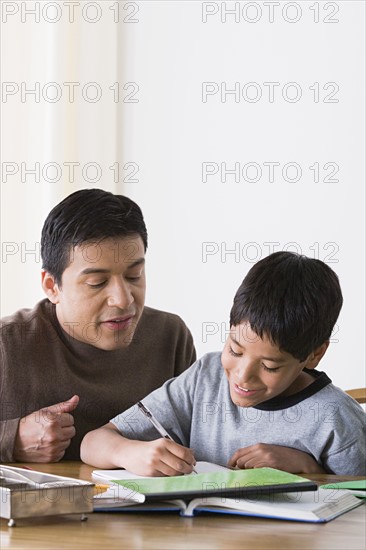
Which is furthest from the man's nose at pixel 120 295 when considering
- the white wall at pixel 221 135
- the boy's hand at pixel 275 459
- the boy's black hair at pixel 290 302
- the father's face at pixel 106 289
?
the white wall at pixel 221 135

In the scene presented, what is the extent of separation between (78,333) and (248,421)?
39cm

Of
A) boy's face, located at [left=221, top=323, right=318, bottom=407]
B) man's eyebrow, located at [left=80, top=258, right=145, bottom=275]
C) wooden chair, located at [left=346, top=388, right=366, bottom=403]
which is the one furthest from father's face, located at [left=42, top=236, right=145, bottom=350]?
wooden chair, located at [left=346, top=388, right=366, bottom=403]

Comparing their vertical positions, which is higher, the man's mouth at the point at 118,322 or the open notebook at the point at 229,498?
the man's mouth at the point at 118,322

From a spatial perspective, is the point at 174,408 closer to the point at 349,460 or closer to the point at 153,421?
the point at 153,421

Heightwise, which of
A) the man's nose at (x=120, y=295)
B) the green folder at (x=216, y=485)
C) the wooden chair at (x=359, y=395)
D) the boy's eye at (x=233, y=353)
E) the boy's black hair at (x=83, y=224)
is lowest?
the wooden chair at (x=359, y=395)

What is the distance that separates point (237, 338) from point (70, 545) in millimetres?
588

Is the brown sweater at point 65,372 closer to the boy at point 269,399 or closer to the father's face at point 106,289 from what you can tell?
the father's face at point 106,289

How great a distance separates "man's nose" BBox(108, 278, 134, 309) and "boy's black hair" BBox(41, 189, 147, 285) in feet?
0.28

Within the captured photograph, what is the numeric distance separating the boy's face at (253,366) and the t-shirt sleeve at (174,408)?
0.39 ft

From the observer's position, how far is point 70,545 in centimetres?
88

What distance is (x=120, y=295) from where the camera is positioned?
1.62m

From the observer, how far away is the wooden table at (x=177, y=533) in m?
0.89

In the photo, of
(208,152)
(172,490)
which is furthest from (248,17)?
(172,490)

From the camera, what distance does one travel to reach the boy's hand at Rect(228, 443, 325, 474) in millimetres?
1362
